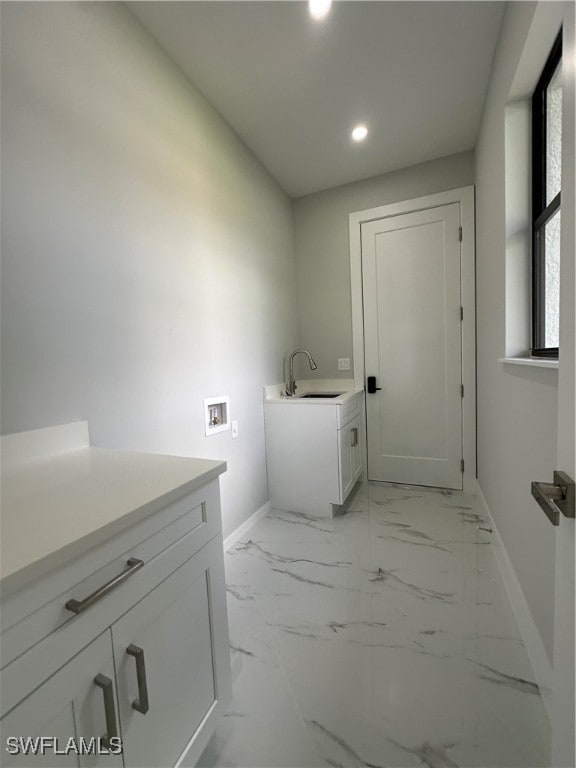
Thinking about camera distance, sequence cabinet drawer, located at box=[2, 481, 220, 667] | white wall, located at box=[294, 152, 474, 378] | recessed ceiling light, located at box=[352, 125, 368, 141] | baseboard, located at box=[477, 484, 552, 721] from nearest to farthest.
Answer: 1. cabinet drawer, located at box=[2, 481, 220, 667]
2. baseboard, located at box=[477, 484, 552, 721]
3. recessed ceiling light, located at box=[352, 125, 368, 141]
4. white wall, located at box=[294, 152, 474, 378]

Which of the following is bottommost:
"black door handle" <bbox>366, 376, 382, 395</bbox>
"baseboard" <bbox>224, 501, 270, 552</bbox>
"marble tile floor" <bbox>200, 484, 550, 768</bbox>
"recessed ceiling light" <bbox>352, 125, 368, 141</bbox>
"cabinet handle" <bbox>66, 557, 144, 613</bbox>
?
"marble tile floor" <bbox>200, 484, 550, 768</bbox>

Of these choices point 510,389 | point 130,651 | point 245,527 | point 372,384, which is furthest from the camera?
point 372,384

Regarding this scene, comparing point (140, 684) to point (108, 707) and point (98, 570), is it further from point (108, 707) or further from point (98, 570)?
point (98, 570)

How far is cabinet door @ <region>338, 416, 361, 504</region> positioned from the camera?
7.39 feet

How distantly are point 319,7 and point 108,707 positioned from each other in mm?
2344

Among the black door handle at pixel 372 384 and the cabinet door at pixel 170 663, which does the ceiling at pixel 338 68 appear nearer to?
the black door handle at pixel 372 384

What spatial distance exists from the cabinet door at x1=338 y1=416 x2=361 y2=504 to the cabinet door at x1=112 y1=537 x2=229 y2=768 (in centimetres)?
145

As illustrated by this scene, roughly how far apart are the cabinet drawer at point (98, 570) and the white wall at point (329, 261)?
2.25 meters

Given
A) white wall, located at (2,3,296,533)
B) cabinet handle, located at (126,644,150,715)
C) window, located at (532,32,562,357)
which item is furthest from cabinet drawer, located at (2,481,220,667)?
window, located at (532,32,562,357)

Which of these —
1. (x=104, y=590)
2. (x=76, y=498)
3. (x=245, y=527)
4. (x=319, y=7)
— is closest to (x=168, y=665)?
(x=104, y=590)

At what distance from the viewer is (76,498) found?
71 centimetres

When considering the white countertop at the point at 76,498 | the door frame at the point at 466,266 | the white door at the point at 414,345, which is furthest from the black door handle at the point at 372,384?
the white countertop at the point at 76,498

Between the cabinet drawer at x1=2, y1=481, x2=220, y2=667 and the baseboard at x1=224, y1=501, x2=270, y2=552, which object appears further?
the baseboard at x1=224, y1=501, x2=270, y2=552

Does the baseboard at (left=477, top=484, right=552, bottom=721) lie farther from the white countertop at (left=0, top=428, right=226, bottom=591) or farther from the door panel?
the white countertop at (left=0, top=428, right=226, bottom=591)
